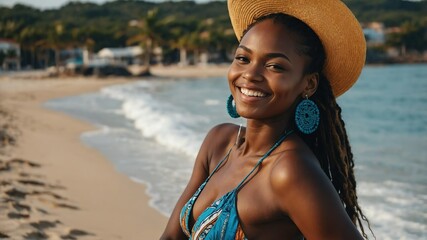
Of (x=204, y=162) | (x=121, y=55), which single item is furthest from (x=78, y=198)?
(x=121, y=55)

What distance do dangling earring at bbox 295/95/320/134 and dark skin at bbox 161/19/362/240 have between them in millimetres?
29

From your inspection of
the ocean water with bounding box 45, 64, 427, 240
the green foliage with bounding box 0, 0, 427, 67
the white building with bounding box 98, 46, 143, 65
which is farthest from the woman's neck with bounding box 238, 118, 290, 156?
the white building with bounding box 98, 46, 143, 65

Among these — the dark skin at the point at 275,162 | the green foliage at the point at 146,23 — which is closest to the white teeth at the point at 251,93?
the dark skin at the point at 275,162

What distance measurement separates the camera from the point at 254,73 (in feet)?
5.70

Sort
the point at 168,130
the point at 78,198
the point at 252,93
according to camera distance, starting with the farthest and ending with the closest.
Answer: the point at 168,130 < the point at 78,198 < the point at 252,93

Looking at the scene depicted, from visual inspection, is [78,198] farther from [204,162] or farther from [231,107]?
[231,107]

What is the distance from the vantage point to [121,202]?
5793 millimetres

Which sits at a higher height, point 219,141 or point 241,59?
point 241,59

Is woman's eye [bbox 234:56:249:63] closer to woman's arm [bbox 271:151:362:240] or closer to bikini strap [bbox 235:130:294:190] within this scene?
bikini strap [bbox 235:130:294:190]

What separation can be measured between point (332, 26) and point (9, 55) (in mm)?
61194

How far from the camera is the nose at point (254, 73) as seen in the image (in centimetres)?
173

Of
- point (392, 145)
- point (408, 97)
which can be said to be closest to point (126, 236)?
point (392, 145)

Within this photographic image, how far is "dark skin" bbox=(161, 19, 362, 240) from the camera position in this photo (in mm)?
1508

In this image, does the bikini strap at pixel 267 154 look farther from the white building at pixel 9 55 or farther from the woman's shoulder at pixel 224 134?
the white building at pixel 9 55
